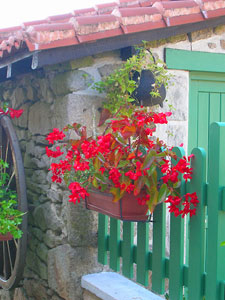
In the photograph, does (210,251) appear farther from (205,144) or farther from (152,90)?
(205,144)

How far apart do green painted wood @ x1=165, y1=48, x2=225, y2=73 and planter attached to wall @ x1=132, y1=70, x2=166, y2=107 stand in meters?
0.40

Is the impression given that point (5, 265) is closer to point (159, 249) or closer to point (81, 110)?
point (81, 110)

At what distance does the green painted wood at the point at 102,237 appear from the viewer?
3373 millimetres

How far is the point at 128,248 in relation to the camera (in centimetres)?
319

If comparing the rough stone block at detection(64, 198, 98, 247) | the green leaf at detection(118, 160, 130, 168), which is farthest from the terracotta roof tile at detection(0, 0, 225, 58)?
the rough stone block at detection(64, 198, 98, 247)

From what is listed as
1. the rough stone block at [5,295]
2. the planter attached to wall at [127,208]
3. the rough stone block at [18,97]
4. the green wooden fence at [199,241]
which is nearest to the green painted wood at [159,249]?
the green wooden fence at [199,241]

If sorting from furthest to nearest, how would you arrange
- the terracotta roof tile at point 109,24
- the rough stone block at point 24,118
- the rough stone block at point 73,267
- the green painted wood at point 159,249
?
1. the rough stone block at point 24,118
2. the rough stone block at point 73,267
3. the terracotta roof tile at point 109,24
4. the green painted wood at point 159,249

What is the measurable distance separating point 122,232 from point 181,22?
63.7 inches

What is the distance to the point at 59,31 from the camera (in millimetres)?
3016

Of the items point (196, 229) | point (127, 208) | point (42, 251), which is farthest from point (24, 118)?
point (196, 229)

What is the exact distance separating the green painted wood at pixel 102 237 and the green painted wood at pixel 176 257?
0.71 meters

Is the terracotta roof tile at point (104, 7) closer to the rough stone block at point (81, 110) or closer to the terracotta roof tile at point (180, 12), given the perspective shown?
the terracotta roof tile at point (180, 12)

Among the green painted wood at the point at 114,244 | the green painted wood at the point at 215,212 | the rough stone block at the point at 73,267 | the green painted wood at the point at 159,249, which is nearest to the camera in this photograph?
the green painted wood at the point at 215,212

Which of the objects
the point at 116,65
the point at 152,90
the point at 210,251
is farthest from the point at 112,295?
the point at 116,65
